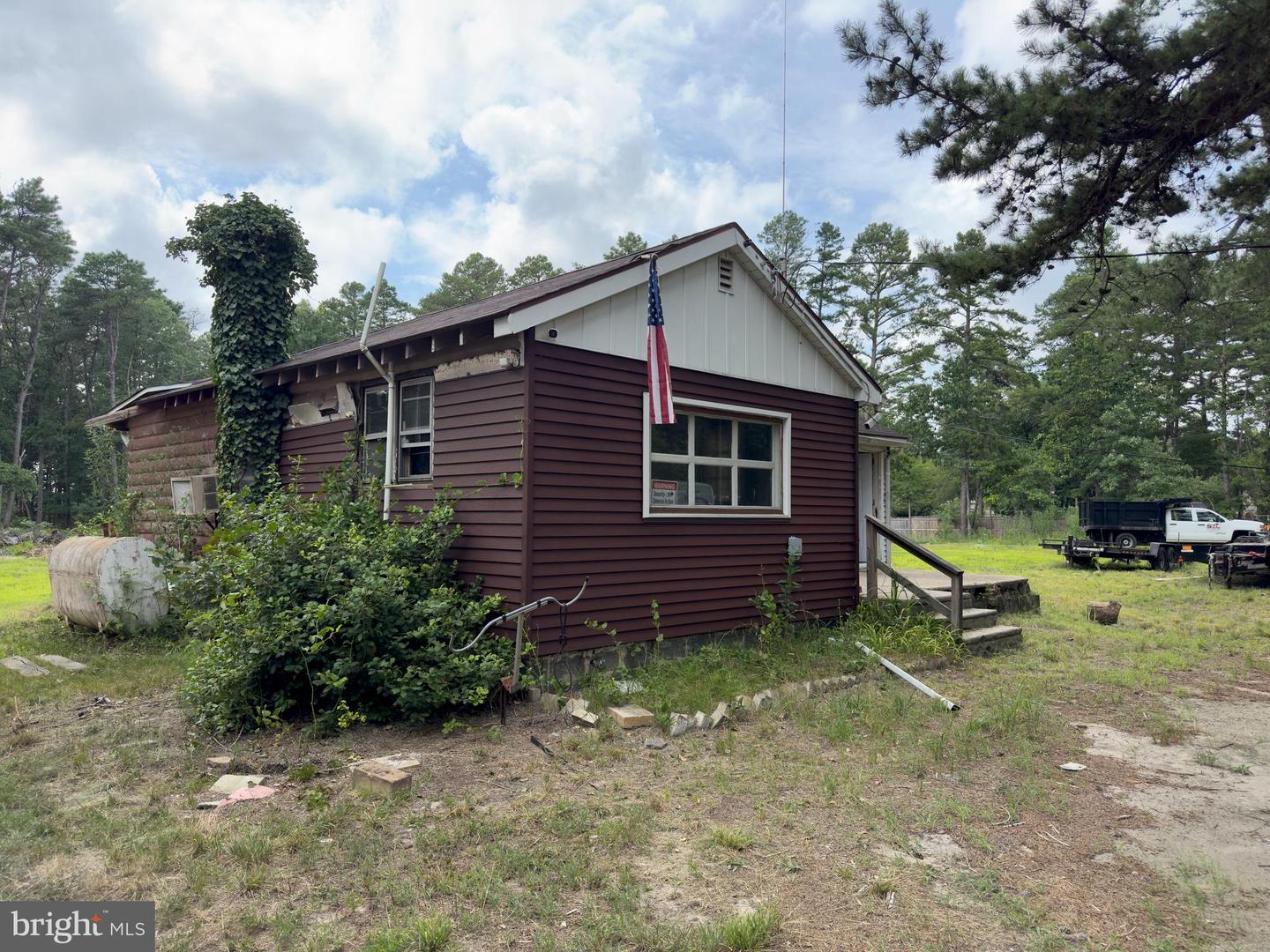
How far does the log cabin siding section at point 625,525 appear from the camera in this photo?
684cm

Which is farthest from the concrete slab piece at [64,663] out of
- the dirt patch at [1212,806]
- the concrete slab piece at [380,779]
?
the dirt patch at [1212,806]

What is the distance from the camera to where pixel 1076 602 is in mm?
14109

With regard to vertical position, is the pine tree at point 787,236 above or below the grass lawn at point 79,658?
above

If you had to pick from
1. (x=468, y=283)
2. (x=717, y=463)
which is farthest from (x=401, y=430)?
(x=468, y=283)

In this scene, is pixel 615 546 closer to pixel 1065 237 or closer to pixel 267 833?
pixel 267 833

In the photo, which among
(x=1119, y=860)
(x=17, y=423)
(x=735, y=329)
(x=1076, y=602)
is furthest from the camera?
(x=17, y=423)

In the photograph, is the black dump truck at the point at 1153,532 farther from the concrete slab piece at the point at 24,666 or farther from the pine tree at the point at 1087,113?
the concrete slab piece at the point at 24,666

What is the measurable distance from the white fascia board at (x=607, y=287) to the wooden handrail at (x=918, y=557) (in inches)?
172

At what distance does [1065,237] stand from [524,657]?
Answer: 581 centimetres

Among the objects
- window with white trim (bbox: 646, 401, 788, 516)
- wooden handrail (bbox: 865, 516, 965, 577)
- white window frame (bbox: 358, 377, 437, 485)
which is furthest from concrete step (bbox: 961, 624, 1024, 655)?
white window frame (bbox: 358, 377, 437, 485)

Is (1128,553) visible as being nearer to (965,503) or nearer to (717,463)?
(965,503)

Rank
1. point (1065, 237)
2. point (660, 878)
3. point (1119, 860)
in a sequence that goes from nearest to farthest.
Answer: point (660, 878), point (1119, 860), point (1065, 237)

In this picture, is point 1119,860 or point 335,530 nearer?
point 1119,860

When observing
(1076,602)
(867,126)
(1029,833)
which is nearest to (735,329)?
(867,126)
